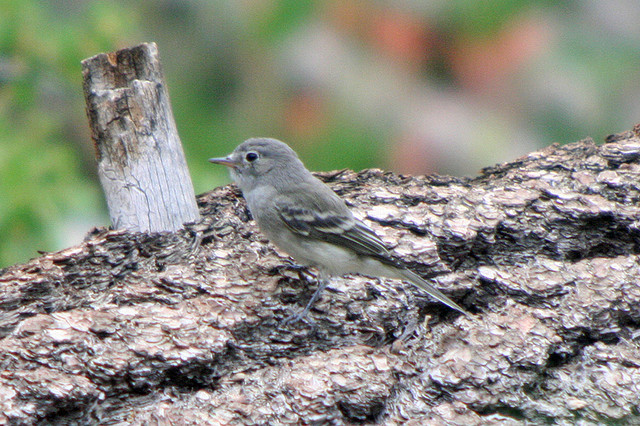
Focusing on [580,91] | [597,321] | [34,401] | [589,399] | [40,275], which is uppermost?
[580,91]

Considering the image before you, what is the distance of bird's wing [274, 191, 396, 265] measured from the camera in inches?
162

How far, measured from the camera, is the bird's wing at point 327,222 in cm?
412

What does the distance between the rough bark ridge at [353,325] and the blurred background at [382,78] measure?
71.4 inches

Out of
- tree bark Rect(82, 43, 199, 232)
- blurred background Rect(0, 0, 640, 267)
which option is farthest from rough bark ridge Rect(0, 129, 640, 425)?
blurred background Rect(0, 0, 640, 267)

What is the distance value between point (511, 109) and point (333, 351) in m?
6.07

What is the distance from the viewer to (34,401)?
9.04 feet

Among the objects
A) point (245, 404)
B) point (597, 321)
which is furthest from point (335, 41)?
point (245, 404)

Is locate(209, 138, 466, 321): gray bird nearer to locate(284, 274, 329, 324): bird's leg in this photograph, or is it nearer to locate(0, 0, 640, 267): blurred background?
locate(284, 274, 329, 324): bird's leg

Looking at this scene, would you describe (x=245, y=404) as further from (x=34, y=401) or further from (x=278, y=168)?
(x=278, y=168)

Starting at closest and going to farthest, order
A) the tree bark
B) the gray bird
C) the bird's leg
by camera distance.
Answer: the bird's leg < the tree bark < the gray bird

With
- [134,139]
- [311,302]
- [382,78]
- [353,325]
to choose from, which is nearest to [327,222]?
[311,302]

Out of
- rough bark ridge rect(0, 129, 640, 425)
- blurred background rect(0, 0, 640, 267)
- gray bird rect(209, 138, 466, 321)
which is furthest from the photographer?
blurred background rect(0, 0, 640, 267)

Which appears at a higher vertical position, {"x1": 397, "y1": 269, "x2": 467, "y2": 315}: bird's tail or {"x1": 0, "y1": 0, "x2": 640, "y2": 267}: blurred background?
{"x1": 0, "y1": 0, "x2": 640, "y2": 267}: blurred background

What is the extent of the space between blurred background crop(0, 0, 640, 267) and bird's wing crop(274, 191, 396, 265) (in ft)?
3.26
